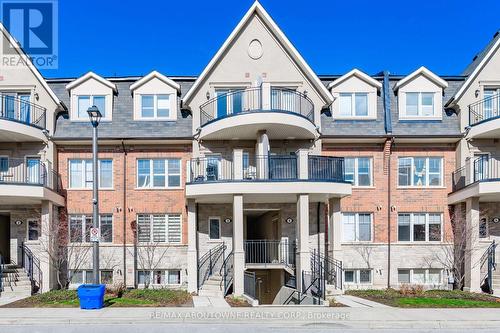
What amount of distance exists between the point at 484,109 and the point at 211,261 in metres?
15.3

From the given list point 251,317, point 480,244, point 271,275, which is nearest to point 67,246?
point 271,275

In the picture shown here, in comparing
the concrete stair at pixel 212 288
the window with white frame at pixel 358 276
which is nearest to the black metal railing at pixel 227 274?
the concrete stair at pixel 212 288

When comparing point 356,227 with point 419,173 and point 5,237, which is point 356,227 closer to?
point 419,173

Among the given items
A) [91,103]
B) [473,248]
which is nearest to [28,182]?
[91,103]

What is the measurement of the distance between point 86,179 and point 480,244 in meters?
19.3

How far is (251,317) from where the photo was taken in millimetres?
13305

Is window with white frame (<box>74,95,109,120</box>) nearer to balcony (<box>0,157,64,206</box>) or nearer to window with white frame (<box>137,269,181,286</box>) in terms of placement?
balcony (<box>0,157,64,206</box>)

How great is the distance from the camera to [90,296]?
14125mm

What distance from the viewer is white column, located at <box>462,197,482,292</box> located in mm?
19609

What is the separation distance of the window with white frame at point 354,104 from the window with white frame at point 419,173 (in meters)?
3.36

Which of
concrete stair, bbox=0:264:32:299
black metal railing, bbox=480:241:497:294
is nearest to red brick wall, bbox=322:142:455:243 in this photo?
black metal railing, bbox=480:241:497:294

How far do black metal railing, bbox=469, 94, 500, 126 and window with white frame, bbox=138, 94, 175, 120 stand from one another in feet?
48.9

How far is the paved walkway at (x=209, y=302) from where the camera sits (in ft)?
50.0

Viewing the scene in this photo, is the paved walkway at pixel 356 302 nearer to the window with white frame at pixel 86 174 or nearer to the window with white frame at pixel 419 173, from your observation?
the window with white frame at pixel 419 173
